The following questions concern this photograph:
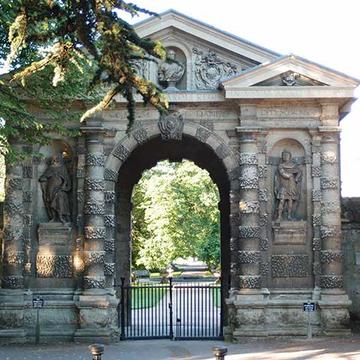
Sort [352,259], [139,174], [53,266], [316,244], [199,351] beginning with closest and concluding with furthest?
[199,351]
[316,244]
[53,266]
[352,259]
[139,174]

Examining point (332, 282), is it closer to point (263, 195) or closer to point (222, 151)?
point (263, 195)

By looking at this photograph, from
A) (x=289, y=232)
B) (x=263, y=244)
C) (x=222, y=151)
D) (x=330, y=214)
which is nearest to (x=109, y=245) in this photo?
(x=222, y=151)

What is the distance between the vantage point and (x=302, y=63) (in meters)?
17.8

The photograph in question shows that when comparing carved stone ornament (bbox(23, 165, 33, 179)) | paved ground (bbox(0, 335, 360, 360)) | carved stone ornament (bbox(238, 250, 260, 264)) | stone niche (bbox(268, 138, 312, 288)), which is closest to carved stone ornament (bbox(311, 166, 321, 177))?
stone niche (bbox(268, 138, 312, 288))

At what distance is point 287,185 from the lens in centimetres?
1805

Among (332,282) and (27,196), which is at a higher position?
(27,196)

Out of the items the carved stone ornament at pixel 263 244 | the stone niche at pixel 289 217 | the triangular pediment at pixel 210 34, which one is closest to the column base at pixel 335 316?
the stone niche at pixel 289 217

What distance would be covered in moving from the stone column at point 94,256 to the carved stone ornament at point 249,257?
11.5ft

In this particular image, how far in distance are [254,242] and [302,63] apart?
488cm

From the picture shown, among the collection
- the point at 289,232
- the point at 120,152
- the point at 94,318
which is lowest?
the point at 94,318

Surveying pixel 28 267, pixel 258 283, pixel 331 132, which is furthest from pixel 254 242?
pixel 28 267

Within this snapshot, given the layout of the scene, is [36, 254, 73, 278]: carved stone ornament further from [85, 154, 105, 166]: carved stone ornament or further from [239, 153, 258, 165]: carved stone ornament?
[239, 153, 258, 165]: carved stone ornament

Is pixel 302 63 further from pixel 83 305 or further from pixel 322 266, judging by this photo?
pixel 83 305

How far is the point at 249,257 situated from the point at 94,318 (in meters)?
4.28
